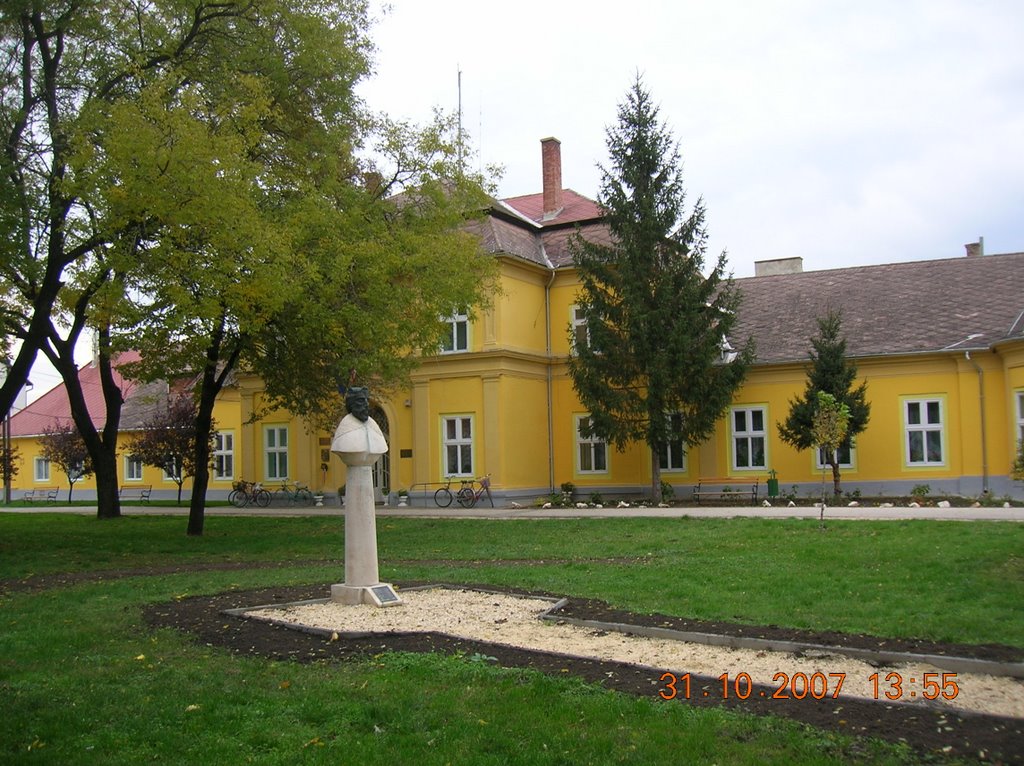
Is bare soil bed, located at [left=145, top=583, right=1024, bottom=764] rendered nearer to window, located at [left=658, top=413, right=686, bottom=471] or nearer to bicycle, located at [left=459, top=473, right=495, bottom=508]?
bicycle, located at [left=459, top=473, right=495, bottom=508]

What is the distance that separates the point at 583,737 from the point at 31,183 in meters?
16.5

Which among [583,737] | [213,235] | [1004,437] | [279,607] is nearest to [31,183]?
[213,235]

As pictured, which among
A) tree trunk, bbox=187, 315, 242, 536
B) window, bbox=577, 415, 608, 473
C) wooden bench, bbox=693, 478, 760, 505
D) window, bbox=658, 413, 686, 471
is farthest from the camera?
window, bbox=577, 415, 608, 473

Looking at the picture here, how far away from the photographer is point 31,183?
17.6 meters

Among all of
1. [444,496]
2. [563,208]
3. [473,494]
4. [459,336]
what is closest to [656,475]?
[473,494]

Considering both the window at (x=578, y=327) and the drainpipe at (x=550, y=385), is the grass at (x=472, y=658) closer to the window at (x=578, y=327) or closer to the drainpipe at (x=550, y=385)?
the window at (x=578, y=327)

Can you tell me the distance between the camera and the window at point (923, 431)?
2700 cm

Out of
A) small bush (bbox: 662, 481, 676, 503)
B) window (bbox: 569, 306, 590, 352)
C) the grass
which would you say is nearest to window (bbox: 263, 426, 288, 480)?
window (bbox: 569, 306, 590, 352)

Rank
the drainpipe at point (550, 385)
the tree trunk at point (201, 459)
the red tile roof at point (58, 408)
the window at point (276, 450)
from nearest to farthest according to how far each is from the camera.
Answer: the tree trunk at point (201, 459), the drainpipe at point (550, 385), the window at point (276, 450), the red tile roof at point (58, 408)

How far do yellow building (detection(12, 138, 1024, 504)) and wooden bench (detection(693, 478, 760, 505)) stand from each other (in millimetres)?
202

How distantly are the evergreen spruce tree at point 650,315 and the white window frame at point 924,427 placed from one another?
511cm

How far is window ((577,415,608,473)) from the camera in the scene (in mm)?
30953

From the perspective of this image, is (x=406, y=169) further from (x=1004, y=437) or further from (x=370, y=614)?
(x=1004, y=437)

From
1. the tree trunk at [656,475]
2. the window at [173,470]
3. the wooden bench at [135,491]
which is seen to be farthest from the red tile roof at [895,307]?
the wooden bench at [135,491]
